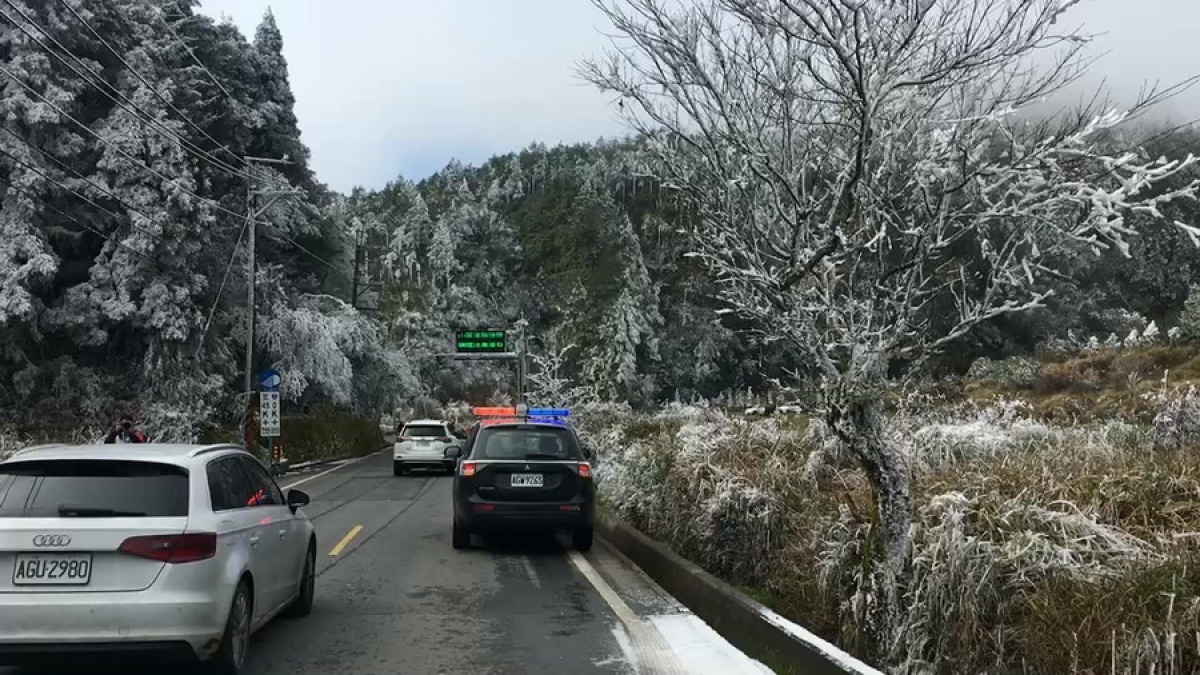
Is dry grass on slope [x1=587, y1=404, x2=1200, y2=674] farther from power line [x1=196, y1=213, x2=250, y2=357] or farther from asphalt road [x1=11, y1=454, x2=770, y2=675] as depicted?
power line [x1=196, y1=213, x2=250, y2=357]

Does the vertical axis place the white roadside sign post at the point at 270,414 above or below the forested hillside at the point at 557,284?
below

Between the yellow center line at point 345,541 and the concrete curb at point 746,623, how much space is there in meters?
4.02

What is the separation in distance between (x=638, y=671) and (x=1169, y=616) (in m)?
3.44

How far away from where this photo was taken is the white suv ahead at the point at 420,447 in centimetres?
2930

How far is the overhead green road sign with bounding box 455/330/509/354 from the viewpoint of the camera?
4950cm

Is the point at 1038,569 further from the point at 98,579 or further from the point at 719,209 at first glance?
the point at 98,579

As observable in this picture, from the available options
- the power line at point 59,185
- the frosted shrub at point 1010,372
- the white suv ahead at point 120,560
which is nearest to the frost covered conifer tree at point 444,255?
the power line at point 59,185

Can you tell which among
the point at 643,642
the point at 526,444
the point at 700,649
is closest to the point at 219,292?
the point at 526,444

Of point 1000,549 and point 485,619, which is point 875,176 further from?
point 485,619

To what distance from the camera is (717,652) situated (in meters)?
6.80

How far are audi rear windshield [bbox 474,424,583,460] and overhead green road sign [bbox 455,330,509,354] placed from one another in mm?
37375

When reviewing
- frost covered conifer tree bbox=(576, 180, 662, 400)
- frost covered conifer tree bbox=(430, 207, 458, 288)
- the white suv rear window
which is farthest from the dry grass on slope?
frost covered conifer tree bbox=(430, 207, 458, 288)

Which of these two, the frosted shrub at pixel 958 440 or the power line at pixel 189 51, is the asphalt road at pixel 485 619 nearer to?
the frosted shrub at pixel 958 440

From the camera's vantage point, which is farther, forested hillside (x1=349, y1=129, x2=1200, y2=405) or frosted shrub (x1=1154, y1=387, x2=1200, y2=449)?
forested hillside (x1=349, y1=129, x2=1200, y2=405)
